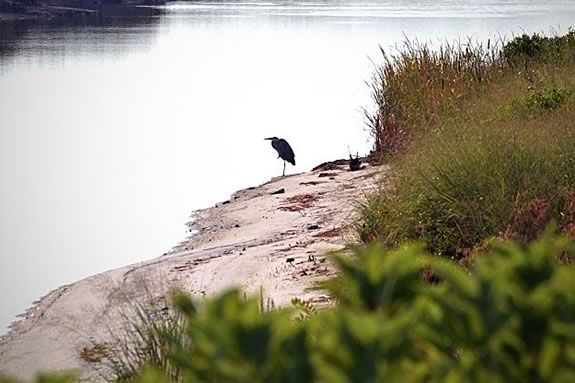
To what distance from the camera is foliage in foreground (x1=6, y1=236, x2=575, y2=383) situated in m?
1.55

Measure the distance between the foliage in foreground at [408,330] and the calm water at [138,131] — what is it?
11250 millimetres

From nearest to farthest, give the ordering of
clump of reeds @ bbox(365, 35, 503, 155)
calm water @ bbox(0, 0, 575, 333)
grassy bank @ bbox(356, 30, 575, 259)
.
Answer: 1. grassy bank @ bbox(356, 30, 575, 259)
2. clump of reeds @ bbox(365, 35, 503, 155)
3. calm water @ bbox(0, 0, 575, 333)

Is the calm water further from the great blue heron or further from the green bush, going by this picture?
the green bush

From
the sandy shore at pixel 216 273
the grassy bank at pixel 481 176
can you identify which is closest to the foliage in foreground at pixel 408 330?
the grassy bank at pixel 481 176

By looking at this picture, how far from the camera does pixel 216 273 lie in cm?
1141

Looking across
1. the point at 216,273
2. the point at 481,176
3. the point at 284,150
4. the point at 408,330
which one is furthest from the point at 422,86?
the point at 408,330

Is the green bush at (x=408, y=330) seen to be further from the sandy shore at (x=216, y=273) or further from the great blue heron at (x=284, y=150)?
the great blue heron at (x=284, y=150)

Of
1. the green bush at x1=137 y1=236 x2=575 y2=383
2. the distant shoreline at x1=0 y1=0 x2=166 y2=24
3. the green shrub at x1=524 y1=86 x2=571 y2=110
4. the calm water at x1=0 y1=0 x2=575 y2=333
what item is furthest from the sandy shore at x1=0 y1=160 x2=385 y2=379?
the distant shoreline at x1=0 y1=0 x2=166 y2=24

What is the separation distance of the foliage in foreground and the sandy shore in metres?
5.47

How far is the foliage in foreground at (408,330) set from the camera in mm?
1546

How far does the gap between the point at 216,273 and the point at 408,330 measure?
972cm

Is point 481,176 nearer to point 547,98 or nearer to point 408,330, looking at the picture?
point 547,98

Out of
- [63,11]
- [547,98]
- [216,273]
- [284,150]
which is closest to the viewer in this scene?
[216,273]

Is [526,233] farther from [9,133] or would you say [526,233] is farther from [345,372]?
[9,133]
